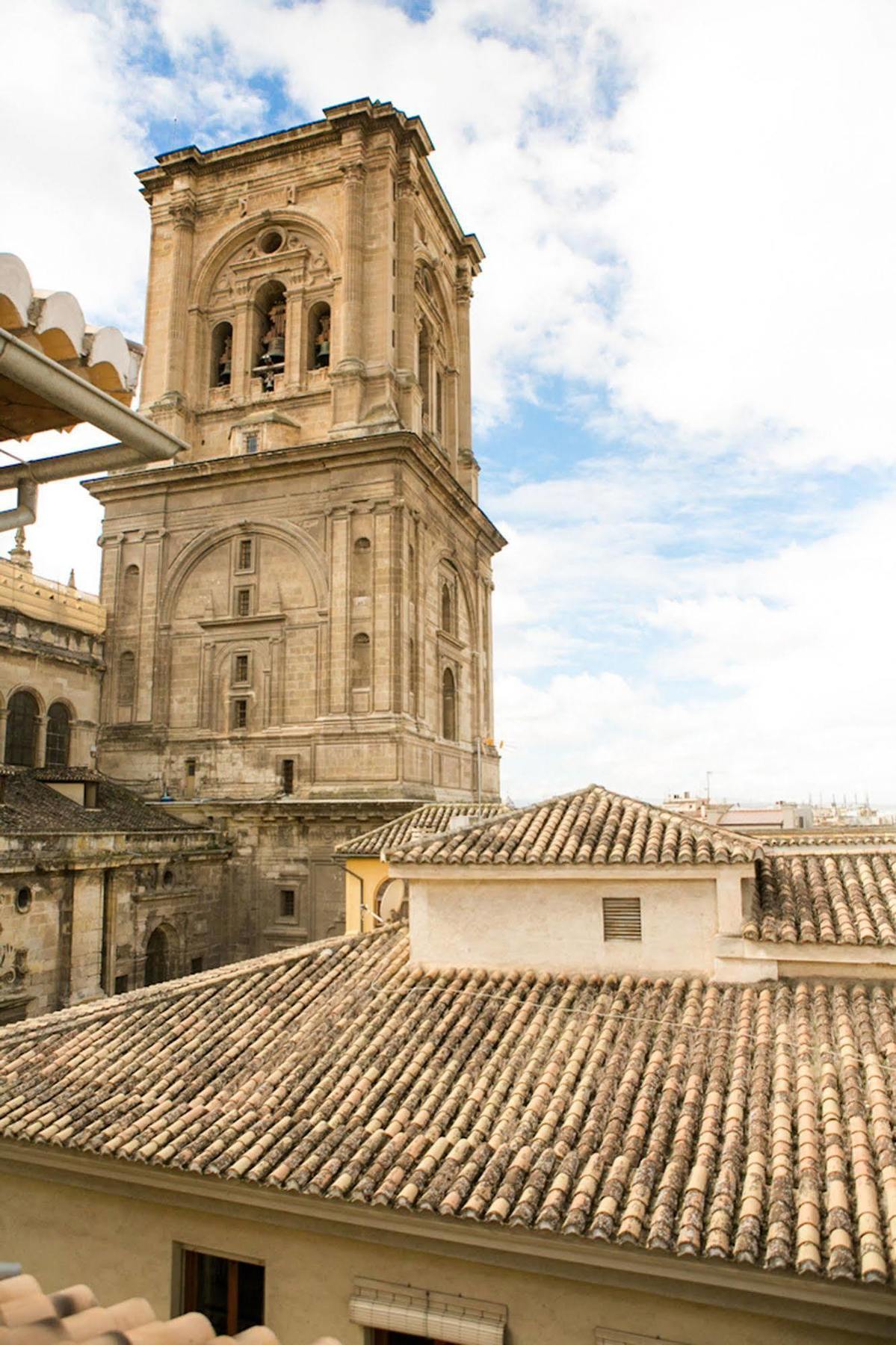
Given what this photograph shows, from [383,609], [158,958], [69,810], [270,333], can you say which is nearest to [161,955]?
[158,958]

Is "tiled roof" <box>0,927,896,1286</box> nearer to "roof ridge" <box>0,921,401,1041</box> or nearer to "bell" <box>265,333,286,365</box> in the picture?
"roof ridge" <box>0,921,401,1041</box>

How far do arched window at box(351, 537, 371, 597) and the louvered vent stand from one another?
1765 centimetres

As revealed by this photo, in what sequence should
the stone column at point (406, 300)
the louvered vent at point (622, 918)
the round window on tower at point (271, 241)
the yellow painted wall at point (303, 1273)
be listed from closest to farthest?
the yellow painted wall at point (303, 1273) → the louvered vent at point (622, 918) → the stone column at point (406, 300) → the round window on tower at point (271, 241)

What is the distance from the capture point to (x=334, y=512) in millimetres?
27281

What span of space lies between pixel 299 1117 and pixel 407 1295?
1.56m

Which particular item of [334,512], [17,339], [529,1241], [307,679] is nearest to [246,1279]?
[529,1241]

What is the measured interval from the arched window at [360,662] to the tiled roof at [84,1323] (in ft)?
77.5

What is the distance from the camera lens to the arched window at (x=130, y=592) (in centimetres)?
2944

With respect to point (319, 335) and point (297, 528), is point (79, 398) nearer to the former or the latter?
point (297, 528)

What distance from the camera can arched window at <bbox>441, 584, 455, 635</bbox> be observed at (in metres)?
31.0

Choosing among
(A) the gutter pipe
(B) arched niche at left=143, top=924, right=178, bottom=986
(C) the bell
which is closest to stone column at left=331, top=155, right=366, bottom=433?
(C) the bell

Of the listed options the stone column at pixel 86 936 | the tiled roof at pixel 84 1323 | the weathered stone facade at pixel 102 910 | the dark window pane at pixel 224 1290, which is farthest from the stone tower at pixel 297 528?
the tiled roof at pixel 84 1323

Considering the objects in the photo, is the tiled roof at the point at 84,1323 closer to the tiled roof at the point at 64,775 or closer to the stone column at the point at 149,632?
the tiled roof at the point at 64,775

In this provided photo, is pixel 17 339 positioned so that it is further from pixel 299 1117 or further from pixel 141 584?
pixel 141 584
